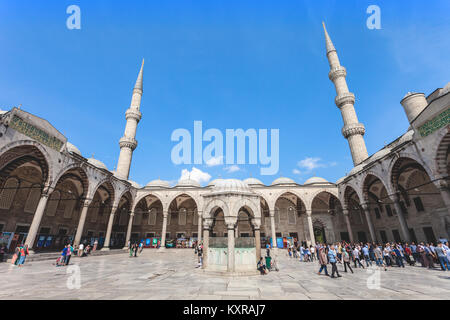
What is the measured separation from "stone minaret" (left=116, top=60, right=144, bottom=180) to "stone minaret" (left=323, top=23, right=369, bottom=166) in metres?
25.7

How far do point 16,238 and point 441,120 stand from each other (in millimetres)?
29040

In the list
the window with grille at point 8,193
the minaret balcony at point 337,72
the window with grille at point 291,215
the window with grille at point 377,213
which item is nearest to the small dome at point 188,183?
the window with grille at point 291,215

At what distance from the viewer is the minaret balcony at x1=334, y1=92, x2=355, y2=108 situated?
23.6 meters

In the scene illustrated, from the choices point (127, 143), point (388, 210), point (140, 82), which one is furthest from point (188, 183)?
point (388, 210)

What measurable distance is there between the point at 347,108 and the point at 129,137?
2686 cm

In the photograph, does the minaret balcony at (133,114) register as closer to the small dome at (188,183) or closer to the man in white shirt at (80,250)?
the small dome at (188,183)

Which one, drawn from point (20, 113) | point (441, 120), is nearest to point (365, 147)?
point (441, 120)

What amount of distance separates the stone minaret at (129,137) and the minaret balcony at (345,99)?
84.3 feet

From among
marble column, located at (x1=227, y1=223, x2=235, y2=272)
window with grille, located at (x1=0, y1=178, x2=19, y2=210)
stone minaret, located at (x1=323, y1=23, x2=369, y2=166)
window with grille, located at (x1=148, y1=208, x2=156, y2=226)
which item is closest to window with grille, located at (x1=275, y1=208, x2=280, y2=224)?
stone minaret, located at (x1=323, y1=23, x2=369, y2=166)

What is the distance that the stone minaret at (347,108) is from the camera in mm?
21688

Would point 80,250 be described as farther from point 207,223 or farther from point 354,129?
point 354,129
